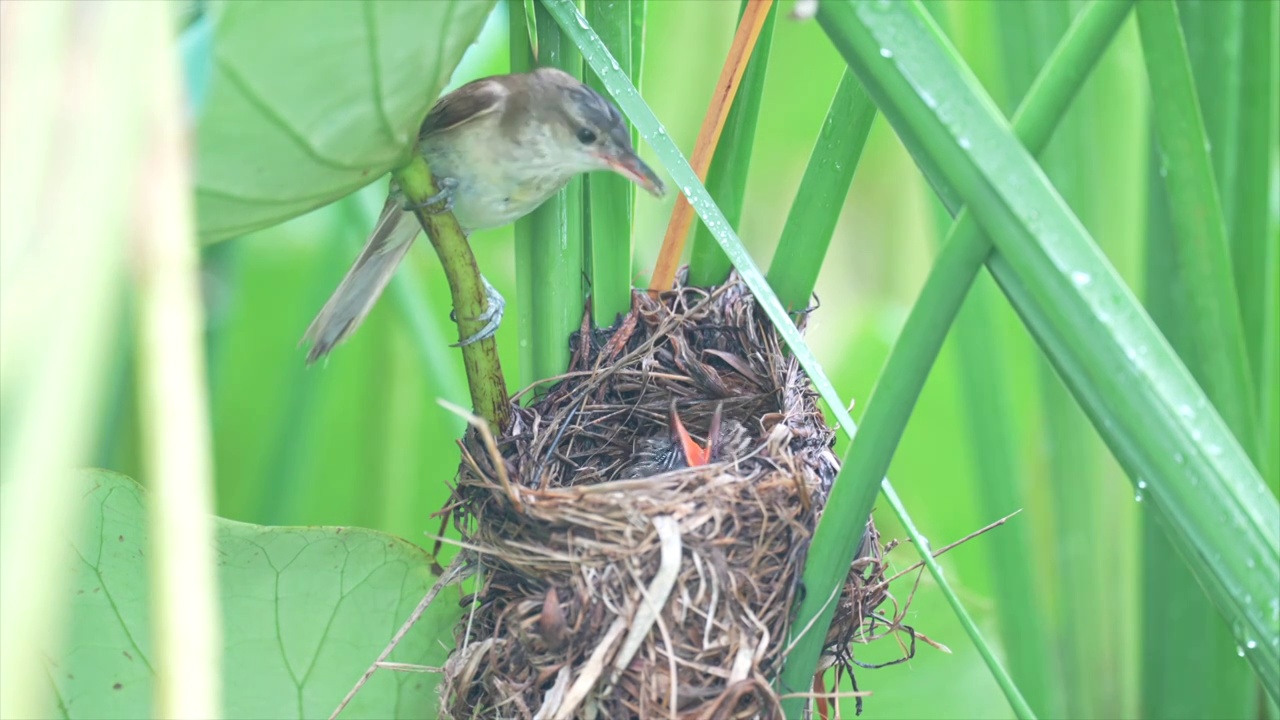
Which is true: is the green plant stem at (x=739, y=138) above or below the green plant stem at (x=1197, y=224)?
above

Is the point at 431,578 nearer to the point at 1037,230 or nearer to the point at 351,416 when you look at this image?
the point at 1037,230

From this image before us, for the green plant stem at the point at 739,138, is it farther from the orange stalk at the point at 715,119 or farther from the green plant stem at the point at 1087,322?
the green plant stem at the point at 1087,322

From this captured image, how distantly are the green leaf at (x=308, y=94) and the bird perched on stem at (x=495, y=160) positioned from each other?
0.52 ft

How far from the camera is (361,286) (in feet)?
3.94

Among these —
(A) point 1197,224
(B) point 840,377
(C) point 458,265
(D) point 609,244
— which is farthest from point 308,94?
(B) point 840,377

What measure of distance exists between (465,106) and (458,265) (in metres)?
0.39

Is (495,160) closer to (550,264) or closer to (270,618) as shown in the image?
(550,264)

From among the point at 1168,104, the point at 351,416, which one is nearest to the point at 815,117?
the point at 351,416

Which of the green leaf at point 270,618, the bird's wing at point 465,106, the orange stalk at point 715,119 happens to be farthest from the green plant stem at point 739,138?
the green leaf at point 270,618

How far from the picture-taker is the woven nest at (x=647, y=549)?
787 mm

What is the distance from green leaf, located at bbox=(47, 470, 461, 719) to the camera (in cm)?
90

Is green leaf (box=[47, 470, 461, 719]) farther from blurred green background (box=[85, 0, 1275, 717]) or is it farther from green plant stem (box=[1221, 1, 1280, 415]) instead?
green plant stem (box=[1221, 1, 1280, 415])

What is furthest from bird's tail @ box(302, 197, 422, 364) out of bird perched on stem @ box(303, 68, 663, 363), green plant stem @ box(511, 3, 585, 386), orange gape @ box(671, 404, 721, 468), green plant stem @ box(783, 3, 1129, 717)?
green plant stem @ box(783, 3, 1129, 717)

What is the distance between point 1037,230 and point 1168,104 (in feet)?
1.22
